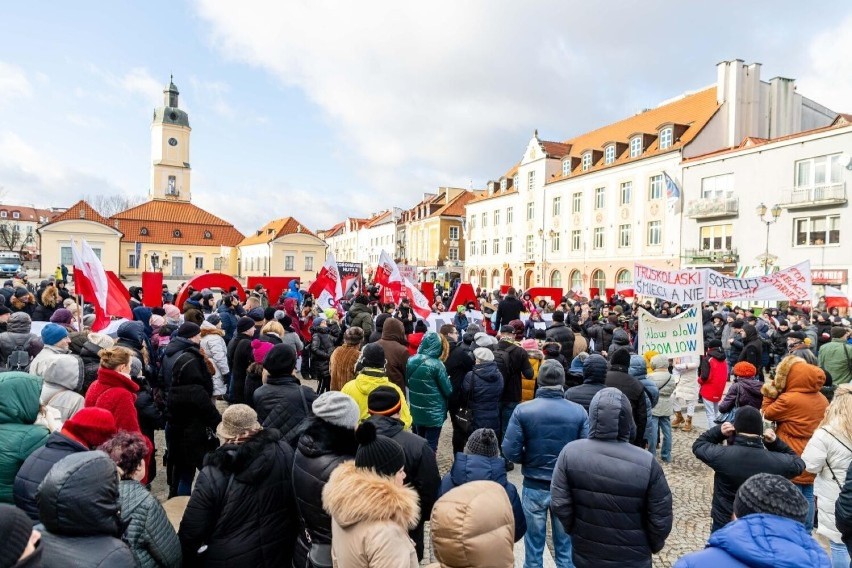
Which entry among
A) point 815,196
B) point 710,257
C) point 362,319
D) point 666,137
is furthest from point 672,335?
point 666,137

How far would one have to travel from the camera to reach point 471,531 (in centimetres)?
246

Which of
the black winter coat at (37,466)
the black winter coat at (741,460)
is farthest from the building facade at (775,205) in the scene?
the black winter coat at (37,466)

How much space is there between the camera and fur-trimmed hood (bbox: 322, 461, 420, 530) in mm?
2398

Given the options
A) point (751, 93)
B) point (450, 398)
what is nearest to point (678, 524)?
point (450, 398)

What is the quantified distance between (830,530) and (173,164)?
8130 centimetres

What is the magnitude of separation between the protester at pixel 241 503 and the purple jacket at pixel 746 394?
479cm

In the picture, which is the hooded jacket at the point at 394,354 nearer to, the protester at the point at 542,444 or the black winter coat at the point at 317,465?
the protester at the point at 542,444

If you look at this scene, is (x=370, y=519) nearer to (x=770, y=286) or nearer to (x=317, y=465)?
(x=317, y=465)

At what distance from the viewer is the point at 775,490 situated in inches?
93.2

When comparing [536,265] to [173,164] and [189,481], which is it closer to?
[189,481]

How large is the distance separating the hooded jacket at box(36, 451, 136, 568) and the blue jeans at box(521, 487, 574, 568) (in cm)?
319

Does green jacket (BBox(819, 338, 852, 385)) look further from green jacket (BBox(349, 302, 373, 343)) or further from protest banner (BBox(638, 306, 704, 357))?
green jacket (BBox(349, 302, 373, 343))

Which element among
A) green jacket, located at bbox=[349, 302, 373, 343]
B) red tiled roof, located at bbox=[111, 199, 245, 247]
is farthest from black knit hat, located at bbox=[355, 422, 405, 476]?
red tiled roof, located at bbox=[111, 199, 245, 247]

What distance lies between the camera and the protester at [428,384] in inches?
245
